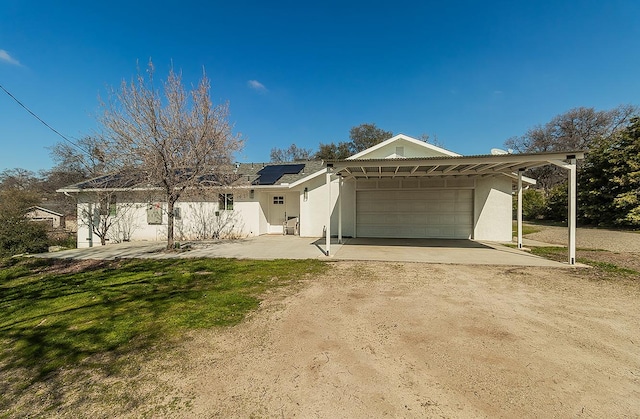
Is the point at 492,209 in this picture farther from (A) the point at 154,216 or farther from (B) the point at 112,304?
(A) the point at 154,216

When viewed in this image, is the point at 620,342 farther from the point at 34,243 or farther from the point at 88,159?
the point at 88,159

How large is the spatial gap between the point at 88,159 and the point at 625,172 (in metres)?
29.9

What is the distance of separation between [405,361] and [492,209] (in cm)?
1120

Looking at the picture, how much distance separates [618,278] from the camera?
18.7ft

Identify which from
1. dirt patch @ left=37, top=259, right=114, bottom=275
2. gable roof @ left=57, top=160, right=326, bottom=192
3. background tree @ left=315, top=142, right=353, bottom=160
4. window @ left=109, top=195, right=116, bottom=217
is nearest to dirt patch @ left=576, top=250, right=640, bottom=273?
gable roof @ left=57, top=160, right=326, bottom=192

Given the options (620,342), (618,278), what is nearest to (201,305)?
(620,342)

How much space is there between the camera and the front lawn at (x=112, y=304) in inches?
A: 113

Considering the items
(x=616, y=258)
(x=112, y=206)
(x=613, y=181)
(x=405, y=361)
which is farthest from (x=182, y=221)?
(x=613, y=181)

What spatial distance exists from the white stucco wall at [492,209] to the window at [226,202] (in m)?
11.4

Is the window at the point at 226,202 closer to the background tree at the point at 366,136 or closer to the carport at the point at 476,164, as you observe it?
the carport at the point at 476,164

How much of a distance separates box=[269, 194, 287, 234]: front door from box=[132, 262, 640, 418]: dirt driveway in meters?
9.43

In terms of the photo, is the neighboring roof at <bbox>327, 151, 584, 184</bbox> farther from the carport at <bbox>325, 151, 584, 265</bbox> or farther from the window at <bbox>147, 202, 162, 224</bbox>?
the window at <bbox>147, 202, 162, 224</bbox>

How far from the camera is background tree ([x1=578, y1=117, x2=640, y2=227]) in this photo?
48.1 feet

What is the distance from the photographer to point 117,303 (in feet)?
14.4
